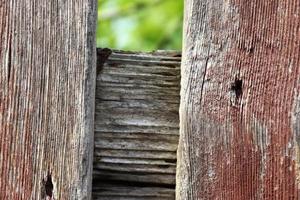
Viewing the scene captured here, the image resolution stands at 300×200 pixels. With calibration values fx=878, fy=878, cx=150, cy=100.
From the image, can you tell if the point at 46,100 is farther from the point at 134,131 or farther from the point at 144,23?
the point at 144,23

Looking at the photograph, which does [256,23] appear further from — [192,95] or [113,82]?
[113,82]

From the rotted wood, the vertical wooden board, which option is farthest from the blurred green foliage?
the vertical wooden board

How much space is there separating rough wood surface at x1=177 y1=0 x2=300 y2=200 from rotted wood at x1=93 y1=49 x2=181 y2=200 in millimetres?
137

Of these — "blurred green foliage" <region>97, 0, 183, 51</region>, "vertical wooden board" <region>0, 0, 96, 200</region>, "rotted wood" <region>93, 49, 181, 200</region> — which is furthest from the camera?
"blurred green foliage" <region>97, 0, 183, 51</region>

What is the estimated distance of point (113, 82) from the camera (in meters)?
2.36

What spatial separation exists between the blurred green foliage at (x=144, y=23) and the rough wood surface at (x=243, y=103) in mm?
2842

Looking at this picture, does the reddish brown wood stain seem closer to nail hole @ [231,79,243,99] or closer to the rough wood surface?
the rough wood surface

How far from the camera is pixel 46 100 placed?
220cm

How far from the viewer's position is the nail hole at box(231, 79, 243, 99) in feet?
7.29

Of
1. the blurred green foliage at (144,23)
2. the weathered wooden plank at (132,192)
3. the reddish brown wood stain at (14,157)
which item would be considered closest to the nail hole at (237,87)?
the weathered wooden plank at (132,192)

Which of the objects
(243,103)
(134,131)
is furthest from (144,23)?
(243,103)

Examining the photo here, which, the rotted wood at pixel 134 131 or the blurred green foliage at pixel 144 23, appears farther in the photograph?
the blurred green foliage at pixel 144 23

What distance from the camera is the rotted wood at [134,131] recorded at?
233 cm

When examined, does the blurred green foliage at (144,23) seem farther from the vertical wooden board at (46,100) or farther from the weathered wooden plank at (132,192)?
the vertical wooden board at (46,100)
